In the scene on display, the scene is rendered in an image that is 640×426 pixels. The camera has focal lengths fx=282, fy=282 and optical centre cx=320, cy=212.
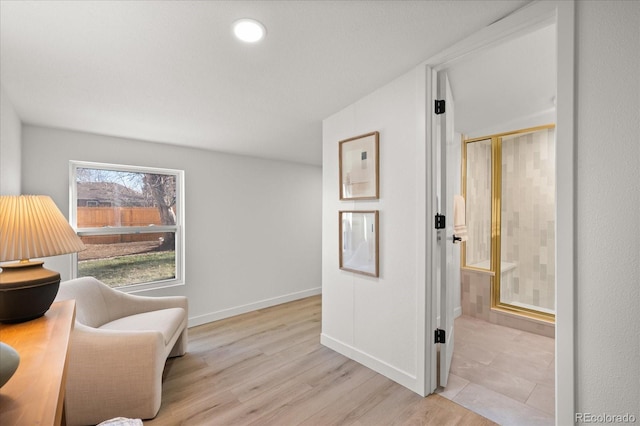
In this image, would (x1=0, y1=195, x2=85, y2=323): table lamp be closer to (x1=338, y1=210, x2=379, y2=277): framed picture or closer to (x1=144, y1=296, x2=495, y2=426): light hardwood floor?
(x1=144, y1=296, x2=495, y2=426): light hardwood floor

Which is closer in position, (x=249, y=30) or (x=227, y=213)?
(x=249, y=30)

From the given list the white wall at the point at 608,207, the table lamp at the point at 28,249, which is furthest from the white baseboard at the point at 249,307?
the white wall at the point at 608,207

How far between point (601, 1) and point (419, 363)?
207 cm

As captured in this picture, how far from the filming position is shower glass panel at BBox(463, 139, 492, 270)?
11.5 ft

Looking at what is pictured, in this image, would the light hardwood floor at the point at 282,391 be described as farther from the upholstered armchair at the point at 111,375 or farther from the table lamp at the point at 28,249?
the table lamp at the point at 28,249

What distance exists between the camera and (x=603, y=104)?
3.71 feet

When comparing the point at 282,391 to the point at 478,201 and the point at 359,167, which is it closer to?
the point at 359,167

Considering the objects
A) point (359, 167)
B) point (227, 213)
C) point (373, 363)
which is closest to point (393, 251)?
point (359, 167)

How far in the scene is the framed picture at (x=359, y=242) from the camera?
7.29ft

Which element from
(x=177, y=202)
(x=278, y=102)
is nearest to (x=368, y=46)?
(x=278, y=102)

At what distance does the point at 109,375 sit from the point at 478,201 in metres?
3.93

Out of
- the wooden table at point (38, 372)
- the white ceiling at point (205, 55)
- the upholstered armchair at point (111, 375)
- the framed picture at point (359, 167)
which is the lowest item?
the upholstered armchair at point (111, 375)

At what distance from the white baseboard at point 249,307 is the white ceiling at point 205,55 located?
223 cm

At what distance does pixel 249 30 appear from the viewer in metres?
1.42
